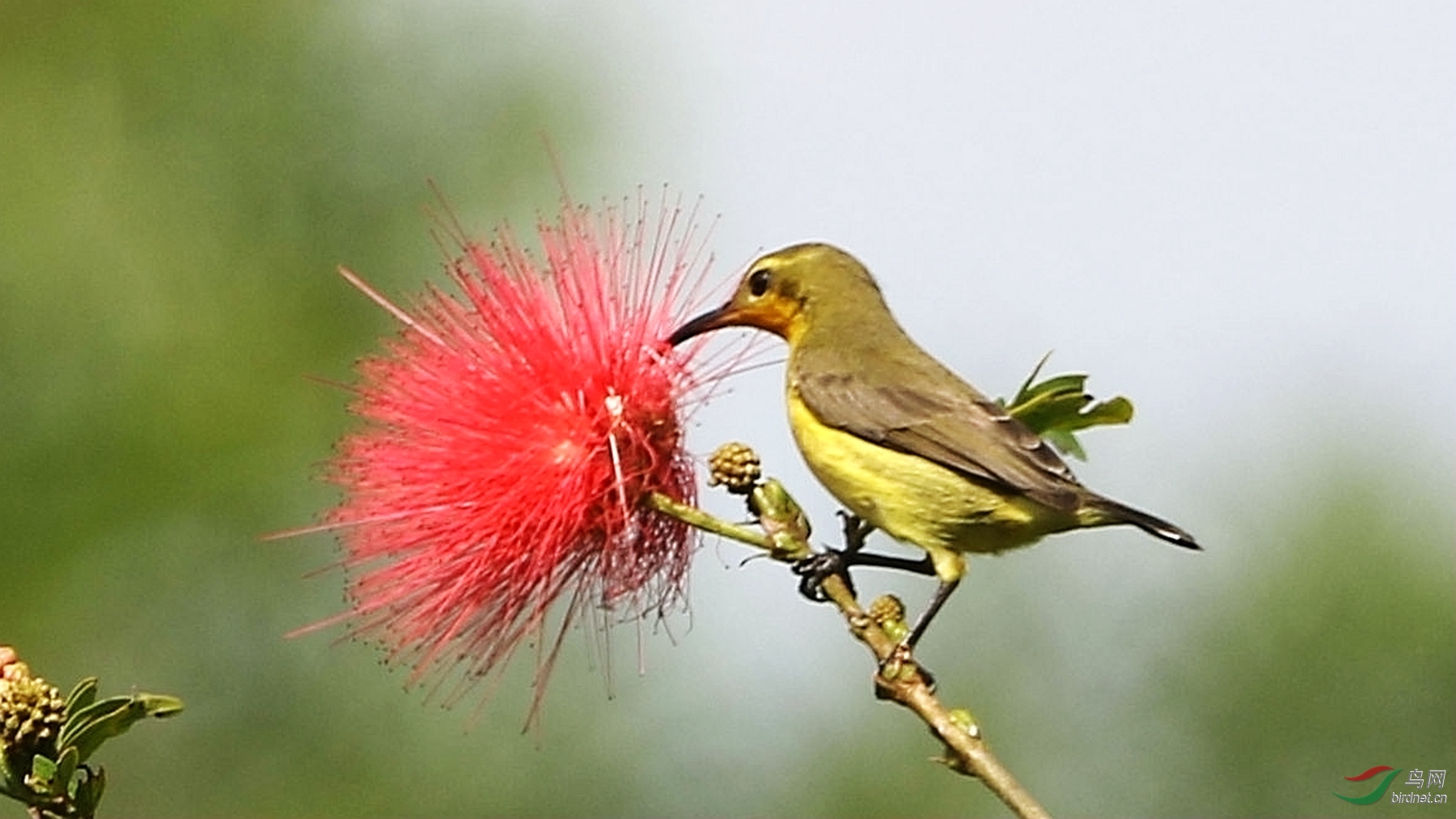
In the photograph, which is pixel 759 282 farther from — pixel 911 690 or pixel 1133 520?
pixel 911 690

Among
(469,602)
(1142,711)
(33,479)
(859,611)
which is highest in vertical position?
(33,479)

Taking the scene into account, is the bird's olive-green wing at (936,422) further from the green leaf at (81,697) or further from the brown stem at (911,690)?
the green leaf at (81,697)

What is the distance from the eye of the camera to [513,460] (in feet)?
12.8

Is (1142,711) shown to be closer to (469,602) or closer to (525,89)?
(525,89)

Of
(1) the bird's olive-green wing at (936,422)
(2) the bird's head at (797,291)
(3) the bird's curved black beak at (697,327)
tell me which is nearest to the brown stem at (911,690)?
(3) the bird's curved black beak at (697,327)

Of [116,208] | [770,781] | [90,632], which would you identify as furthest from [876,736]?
[116,208]

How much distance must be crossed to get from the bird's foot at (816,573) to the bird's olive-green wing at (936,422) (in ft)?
2.82

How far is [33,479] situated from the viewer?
16906 millimetres

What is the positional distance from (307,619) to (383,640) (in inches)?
519

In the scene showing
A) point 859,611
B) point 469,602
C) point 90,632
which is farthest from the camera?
point 90,632

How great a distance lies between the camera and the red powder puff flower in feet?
12.4

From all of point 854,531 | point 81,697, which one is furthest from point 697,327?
point 81,697

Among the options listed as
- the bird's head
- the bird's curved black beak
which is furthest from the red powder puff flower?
the bird's head

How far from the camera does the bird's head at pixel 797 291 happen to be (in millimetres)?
5207
